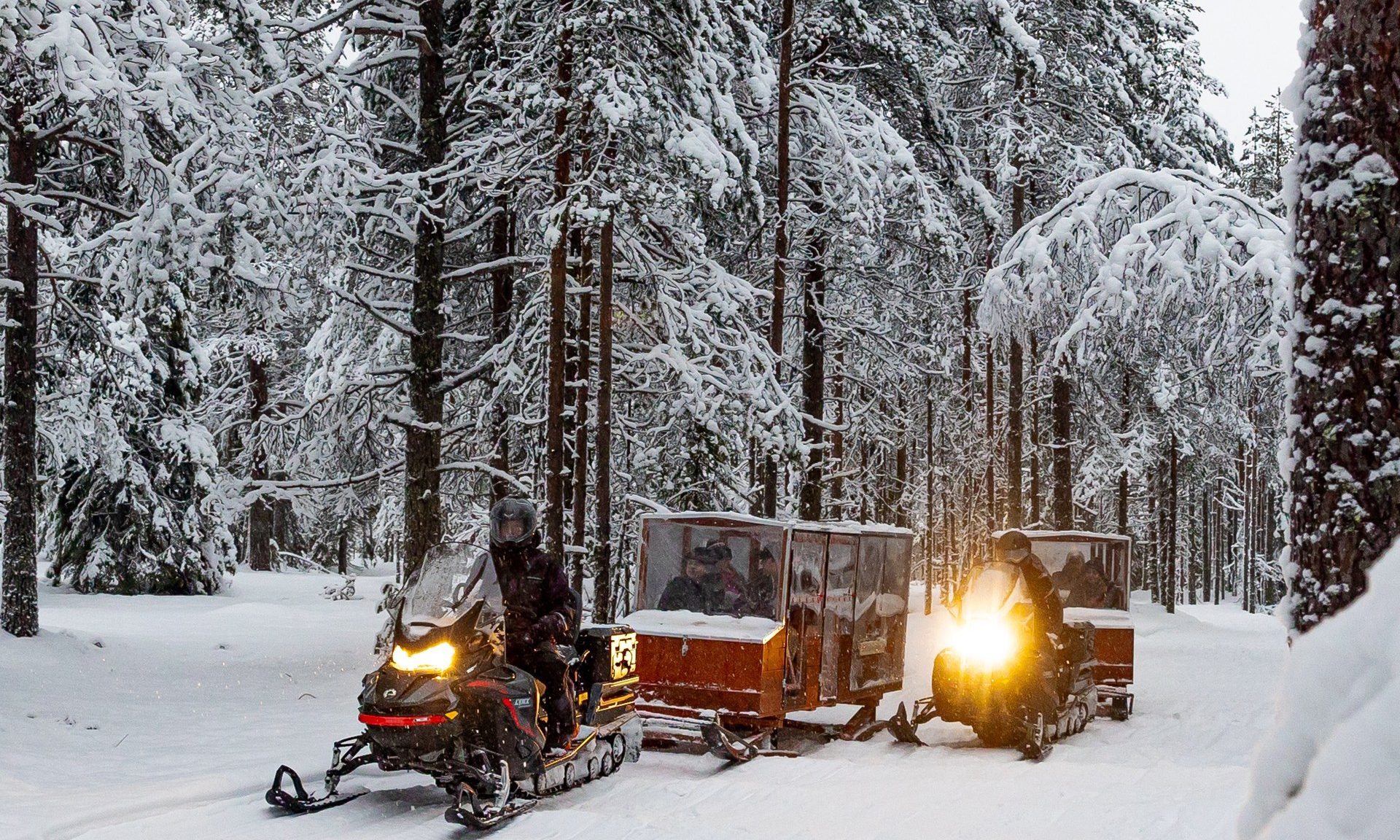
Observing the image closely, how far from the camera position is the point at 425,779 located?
1057 centimetres

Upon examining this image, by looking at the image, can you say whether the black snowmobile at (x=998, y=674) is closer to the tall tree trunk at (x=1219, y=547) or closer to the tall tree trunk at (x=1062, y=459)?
the tall tree trunk at (x=1062, y=459)

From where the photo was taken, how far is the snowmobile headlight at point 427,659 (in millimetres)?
8906

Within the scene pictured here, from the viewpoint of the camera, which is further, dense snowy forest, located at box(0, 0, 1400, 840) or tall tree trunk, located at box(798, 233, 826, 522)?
tall tree trunk, located at box(798, 233, 826, 522)

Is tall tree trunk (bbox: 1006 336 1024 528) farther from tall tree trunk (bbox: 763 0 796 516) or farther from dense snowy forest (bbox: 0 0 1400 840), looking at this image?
tall tree trunk (bbox: 763 0 796 516)

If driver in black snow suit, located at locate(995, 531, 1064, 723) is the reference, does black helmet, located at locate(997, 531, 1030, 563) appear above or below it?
above

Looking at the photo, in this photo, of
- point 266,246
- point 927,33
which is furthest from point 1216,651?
point 266,246

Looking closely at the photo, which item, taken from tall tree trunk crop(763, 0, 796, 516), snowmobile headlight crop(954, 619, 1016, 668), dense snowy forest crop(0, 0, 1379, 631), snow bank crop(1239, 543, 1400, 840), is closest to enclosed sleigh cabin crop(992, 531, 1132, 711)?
dense snowy forest crop(0, 0, 1379, 631)

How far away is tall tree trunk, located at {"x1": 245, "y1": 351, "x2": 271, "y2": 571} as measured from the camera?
18.7m

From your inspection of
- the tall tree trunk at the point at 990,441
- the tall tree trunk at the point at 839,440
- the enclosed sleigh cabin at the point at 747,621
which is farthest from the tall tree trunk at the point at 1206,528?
the enclosed sleigh cabin at the point at 747,621

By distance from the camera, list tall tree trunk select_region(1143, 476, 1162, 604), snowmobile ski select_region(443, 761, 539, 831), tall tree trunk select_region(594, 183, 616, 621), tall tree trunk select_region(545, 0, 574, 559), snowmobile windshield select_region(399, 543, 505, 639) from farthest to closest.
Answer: tall tree trunk select_region(1143, 476, 1162, 604)
tall tree trunk select_region(594, 183, 616, 621)
tall tree trunk select_region(545, 0, 574, 559)
snowmobile windshield select_region(399, 543, 505, 639)
snowmobile ski select_region(443, 761, 539, 831)

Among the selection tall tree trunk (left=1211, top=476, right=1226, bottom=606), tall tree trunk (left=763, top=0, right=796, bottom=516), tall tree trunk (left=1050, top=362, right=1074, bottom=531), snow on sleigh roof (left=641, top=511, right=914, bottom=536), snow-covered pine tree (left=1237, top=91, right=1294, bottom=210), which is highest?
snow-covered pine tree (left=1237, top=91, right=1294, bottom=210)

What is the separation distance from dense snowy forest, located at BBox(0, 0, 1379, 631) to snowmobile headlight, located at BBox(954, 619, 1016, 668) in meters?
3.47

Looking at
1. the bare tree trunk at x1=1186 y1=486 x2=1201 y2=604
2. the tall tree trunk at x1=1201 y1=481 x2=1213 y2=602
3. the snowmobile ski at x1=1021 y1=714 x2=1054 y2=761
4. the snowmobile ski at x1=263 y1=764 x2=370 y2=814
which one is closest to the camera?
the snowmobile ski at x1=263 y1=764 x2=370 y2=814

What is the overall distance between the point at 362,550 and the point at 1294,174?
62.6 meters
